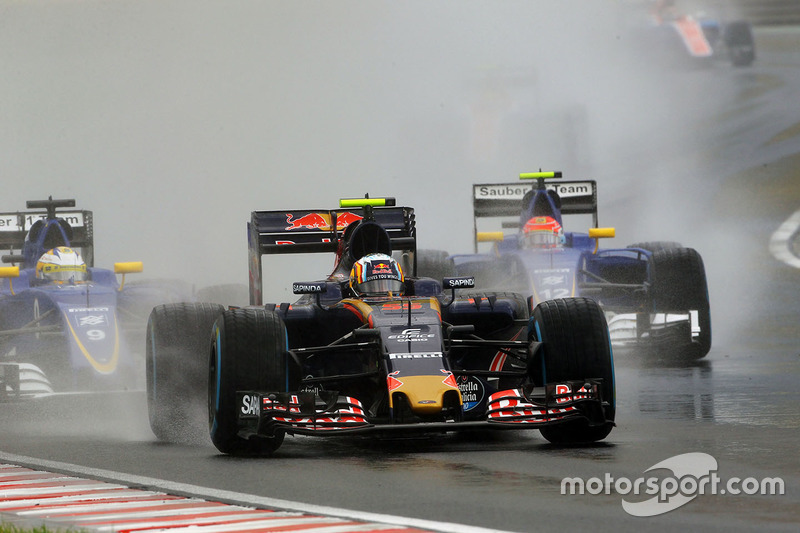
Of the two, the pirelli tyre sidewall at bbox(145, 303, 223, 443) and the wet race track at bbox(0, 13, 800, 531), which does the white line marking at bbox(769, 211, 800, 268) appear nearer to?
the wet race track at bbox(0, 13, 800, 531)

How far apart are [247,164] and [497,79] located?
7603 millimetres

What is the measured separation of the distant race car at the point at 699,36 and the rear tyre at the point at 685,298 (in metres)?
18.3

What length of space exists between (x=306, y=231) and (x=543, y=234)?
769 centimetres

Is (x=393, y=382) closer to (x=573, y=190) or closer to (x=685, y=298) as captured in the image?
(x=685, y=298)

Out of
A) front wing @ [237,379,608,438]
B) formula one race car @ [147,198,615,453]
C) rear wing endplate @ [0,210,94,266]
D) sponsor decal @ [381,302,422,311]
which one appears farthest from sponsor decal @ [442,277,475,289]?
rear wing endplate @ [0,210,94,266]

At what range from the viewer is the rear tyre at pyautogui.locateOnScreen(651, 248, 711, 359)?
20.4 metres

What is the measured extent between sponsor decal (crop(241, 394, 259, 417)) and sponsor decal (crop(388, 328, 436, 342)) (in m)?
1.20

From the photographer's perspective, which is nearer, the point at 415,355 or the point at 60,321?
the point at 415,355

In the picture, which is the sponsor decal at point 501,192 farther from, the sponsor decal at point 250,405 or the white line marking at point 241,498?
the white line marking at point 241,498

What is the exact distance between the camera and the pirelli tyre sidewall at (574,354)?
11211mm

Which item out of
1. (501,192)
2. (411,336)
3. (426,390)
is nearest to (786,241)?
(501,192)

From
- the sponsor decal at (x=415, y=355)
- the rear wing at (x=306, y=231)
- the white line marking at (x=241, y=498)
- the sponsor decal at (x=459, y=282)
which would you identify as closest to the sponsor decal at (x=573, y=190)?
the rear wing at (x=306, y=231)

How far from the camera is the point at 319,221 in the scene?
15148 millimetres

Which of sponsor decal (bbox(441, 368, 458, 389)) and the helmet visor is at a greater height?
the helmet visor
